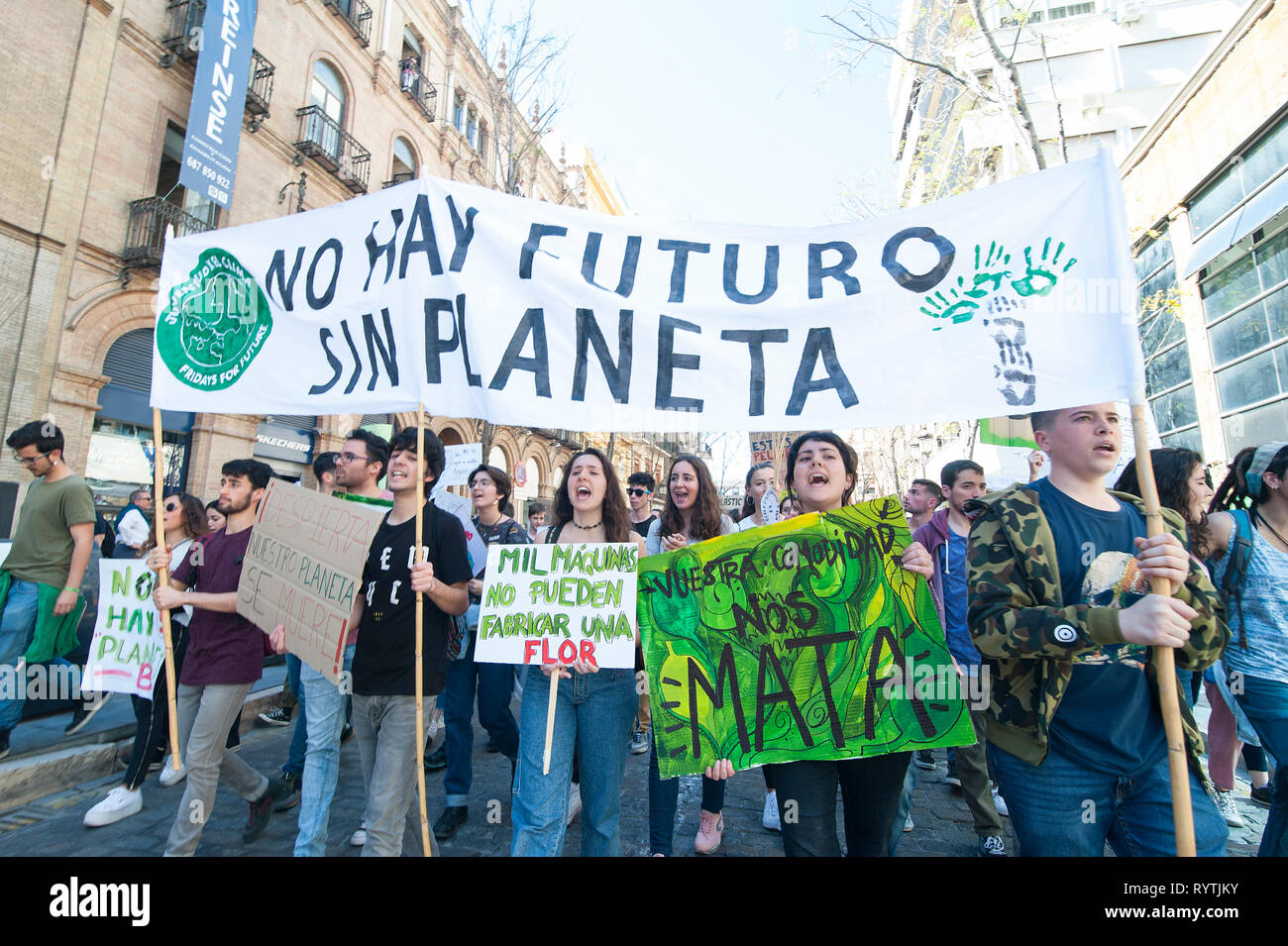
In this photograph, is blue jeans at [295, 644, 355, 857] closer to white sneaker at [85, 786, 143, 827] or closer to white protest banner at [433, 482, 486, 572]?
white protest banner at [433, 482, 486, 572]

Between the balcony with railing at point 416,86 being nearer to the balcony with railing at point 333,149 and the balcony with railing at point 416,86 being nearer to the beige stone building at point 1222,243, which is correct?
the balcony with railing at point 333,149

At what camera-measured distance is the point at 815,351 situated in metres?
2.75

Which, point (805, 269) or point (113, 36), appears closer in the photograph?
point (805, 269)

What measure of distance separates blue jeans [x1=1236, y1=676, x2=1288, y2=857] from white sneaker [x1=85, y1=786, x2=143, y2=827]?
5.91 metres

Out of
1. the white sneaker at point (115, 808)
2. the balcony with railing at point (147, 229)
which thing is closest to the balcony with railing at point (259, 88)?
the balcony with railing at point (147, 229)

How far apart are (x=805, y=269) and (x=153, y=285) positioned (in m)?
13.6

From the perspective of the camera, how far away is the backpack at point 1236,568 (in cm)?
281

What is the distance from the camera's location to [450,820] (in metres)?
3.73

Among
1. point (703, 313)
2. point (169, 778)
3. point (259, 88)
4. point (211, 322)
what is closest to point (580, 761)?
point (703, 313)

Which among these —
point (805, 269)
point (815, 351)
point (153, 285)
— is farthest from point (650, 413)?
point (153, 285)

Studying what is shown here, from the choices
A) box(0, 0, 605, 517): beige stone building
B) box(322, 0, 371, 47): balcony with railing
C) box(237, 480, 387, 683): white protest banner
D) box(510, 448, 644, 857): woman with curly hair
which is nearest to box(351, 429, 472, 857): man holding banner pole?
box(237, 480, 387, 683): white protest banner

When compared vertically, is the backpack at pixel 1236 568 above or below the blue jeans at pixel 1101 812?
above

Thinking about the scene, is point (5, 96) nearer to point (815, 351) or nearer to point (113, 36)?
Result: point (113, 36)

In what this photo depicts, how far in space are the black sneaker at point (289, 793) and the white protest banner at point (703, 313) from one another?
8.19 ft
